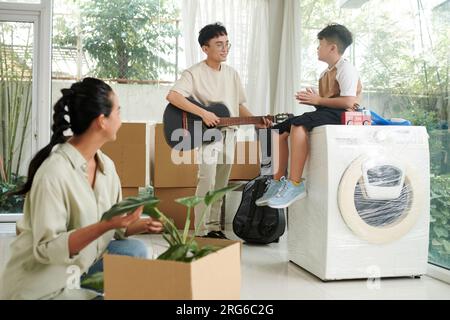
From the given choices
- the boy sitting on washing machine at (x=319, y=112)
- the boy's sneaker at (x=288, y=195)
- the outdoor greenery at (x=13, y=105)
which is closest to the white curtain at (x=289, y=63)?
the boy sitting on washing machine at (x=319, y=112)

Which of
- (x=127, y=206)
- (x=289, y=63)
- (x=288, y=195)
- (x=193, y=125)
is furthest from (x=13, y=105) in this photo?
(x=127, y=206)

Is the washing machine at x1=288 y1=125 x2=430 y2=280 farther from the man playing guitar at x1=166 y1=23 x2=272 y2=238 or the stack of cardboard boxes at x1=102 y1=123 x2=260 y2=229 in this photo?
the stack of cardboard boxes at x1=102 y1=123 x2=260 y2=229

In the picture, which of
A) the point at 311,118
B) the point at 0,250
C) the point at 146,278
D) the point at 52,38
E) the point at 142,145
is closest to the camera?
the point at 146,278

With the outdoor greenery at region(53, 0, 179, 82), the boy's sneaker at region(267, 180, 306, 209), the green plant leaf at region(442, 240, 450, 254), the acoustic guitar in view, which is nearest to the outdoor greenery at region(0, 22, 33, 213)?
the outdoor greenery at region(53, 0, 179, 82)

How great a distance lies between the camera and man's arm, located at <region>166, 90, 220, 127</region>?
3032mm

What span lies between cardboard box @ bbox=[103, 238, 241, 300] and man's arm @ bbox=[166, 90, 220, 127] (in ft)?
6.32

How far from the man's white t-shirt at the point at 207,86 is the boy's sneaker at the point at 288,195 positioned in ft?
3.12

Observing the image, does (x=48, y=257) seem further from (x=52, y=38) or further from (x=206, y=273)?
(x=52, y=38)

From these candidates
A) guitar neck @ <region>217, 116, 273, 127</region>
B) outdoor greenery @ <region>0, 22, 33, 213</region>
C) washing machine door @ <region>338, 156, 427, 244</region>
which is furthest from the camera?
outdoor greenery @ <region>0, 22, 33, 213</region>

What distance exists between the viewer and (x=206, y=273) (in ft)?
3.51

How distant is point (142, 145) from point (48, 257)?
2.52 meters

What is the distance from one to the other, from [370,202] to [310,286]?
48cm

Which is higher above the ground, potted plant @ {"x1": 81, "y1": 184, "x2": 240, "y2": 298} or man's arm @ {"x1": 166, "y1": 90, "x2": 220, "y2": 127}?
man's arm @ {"x1": 166, "y1": 90, "x2": 220, "y2": 127}
